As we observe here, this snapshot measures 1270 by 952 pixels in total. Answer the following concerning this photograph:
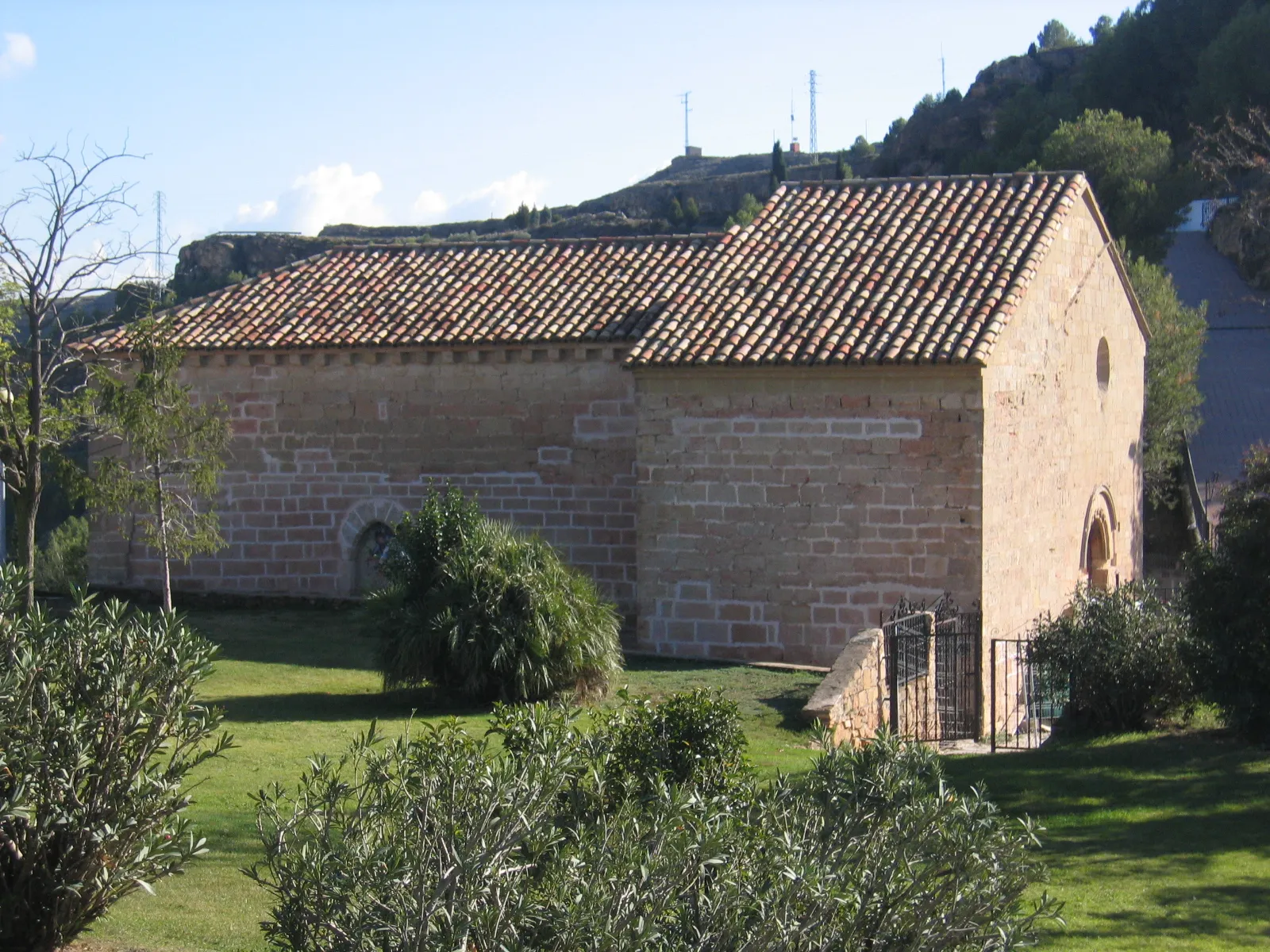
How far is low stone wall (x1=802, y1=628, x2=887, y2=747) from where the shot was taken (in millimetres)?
11836

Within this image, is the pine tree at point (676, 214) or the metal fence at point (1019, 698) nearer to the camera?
the metal fence at point (1019, 698)

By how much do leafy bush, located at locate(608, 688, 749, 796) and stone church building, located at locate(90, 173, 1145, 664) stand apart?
9.45 m

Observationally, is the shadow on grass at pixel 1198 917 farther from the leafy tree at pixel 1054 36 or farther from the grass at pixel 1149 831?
the leafy tree at pixel 1054 36

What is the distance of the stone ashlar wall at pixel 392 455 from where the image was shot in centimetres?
1850

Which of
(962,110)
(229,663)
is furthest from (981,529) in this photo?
(962,110)

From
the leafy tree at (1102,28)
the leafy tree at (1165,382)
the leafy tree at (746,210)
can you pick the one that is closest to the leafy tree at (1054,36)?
the leafy tree at (1102,28)

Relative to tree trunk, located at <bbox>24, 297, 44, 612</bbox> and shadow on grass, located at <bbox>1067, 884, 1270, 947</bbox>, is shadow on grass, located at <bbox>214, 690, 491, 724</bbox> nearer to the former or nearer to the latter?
tree trunk, located at <bbox>24, 297, 44, 612</bbox>

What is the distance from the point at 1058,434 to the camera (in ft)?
59.5

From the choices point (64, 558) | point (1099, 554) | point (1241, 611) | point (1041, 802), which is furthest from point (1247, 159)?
point (64, 558)

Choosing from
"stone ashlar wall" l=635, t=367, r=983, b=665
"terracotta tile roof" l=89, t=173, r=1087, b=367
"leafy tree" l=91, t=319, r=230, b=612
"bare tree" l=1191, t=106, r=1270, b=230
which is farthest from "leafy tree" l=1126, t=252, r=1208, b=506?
"leafy tree" l=91, t=319, r=230, b=612

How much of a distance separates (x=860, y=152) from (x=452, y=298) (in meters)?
58.6

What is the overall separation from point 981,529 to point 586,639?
16.7 feet

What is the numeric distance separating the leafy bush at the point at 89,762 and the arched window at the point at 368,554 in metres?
14.3

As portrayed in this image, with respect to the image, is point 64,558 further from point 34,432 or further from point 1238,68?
point 1238,68
